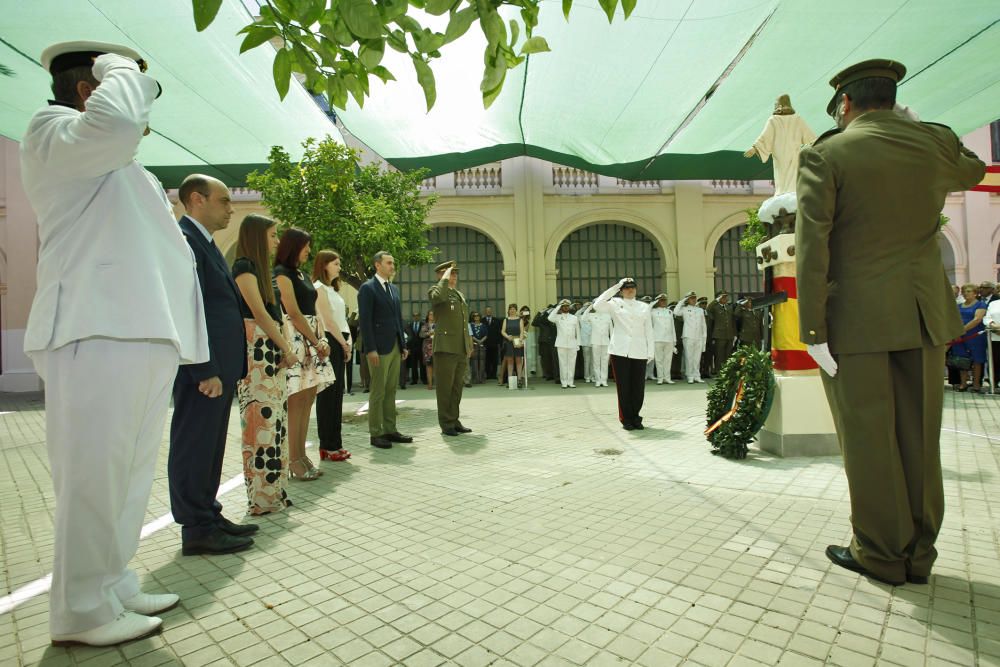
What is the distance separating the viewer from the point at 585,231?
18516 mm

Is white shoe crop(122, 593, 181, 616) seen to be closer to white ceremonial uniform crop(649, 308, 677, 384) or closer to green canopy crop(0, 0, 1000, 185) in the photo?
green canopy crop(0, 0, 1000, 185)

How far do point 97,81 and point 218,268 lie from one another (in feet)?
3.63

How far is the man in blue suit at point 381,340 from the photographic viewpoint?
584 centimetres

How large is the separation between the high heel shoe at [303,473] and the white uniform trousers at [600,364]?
9876 millimetres

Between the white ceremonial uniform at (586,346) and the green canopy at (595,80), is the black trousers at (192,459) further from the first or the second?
the white ceremonial uniform at (586,346)

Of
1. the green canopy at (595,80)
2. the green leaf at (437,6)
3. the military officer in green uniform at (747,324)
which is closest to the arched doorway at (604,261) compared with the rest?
the military officer in green uniform at (747,324)

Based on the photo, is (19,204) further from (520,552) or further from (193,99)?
(520,552)

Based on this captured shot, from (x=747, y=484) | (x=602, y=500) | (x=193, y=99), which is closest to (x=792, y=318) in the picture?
(x=747, y=484)

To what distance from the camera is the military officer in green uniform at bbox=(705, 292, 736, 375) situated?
14180 mm

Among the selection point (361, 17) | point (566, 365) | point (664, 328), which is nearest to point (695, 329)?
point (664, 328)

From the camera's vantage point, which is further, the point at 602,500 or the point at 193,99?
the point at 193,99

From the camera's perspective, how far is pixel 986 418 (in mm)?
6738

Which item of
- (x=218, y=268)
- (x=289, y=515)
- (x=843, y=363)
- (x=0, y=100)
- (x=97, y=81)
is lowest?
(x=289, y=515)

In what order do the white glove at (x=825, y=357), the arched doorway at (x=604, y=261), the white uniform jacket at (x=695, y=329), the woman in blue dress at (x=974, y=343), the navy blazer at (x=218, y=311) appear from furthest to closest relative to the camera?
the arched doorway at (x=604, y=261), the white uniform jacket at (x=695, y=329), the woman in blue dress at (x=974, y=343), the navy blazer at (x=218, y=311), the white glove at (x=825, y=357)
